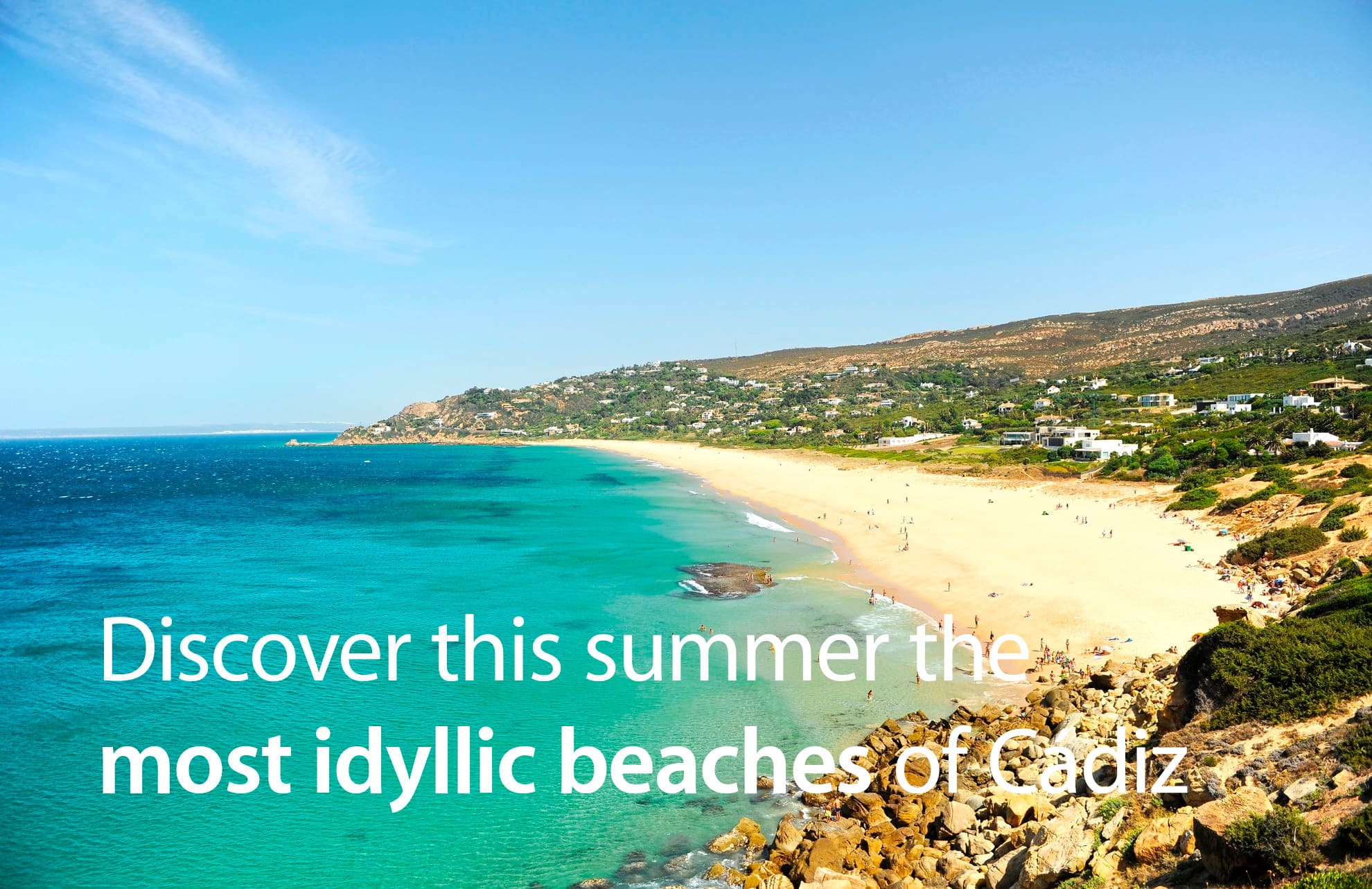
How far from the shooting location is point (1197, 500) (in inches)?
1834

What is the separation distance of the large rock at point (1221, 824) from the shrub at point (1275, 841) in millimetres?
111

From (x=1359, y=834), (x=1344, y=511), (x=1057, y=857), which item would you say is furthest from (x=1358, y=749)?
(x=1344, y=511)

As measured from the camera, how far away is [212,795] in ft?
61.6

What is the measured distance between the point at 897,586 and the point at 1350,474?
2636cm

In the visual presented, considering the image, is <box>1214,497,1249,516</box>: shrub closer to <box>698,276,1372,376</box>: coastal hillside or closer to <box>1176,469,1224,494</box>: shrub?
<box>1176,469,1224,494</box>: shrub

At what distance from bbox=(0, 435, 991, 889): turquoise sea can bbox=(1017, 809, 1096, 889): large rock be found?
735 centimetres

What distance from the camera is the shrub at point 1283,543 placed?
31.0 m

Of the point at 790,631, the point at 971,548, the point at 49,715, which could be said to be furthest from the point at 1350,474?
the point at 49,715

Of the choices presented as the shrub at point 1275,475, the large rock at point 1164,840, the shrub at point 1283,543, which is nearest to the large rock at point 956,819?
the large rock at point 1164,840

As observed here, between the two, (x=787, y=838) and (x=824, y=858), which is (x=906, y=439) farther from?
(x=824, y=858)

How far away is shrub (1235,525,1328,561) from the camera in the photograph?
31.0m

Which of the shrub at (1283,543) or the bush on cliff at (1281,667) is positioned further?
the shrub at (1283,543)

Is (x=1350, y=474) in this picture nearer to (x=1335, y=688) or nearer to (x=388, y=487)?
(x=1335, y=688)

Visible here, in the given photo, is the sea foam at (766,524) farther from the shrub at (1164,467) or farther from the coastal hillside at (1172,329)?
the coastal hillside at (1172,329)
